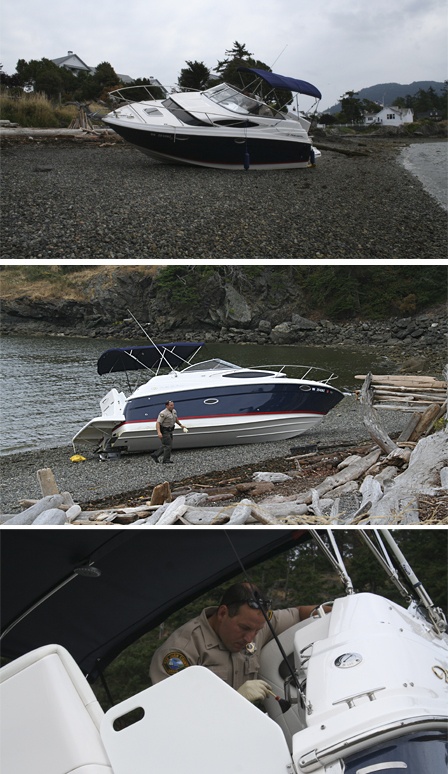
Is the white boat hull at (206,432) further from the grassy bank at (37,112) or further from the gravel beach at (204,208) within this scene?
the grassy bank at (37,112)

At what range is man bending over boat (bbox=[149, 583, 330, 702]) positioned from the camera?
93.6 inches

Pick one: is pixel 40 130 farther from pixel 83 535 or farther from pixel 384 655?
pixel 384 655

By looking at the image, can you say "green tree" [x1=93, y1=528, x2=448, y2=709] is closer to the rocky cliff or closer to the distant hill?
the rocky cliff

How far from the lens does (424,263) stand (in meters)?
2.61

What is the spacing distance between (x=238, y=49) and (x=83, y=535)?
208 centimetres

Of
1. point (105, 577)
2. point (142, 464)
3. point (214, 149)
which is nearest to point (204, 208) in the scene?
point (214, 149)

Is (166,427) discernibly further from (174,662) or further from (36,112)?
(36,112)

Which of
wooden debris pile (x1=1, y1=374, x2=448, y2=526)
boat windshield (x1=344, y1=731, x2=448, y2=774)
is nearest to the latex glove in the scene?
wooden debris pile (x1=1, y1=374, x2=448, y2=526)

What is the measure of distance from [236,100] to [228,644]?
2.38 m

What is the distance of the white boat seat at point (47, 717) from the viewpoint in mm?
1468

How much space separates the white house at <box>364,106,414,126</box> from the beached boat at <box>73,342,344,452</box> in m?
1.36

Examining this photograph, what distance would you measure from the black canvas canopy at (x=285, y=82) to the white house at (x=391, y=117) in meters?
0.29

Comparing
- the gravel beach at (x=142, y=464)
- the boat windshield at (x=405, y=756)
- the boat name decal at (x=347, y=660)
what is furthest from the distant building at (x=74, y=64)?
the boat windshield at (x=405, y=756)

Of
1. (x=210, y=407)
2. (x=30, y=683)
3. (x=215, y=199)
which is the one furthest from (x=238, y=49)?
(x=30, y=683)
